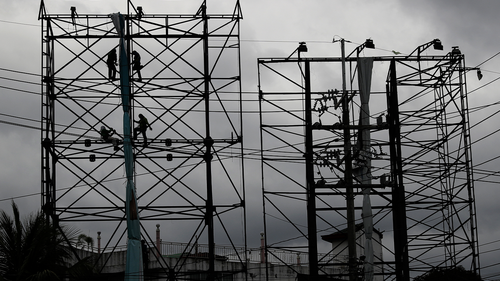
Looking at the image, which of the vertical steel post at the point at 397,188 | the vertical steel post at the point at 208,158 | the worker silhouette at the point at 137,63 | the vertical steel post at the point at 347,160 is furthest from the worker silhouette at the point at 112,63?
the vertical steel post at the point at 397,188

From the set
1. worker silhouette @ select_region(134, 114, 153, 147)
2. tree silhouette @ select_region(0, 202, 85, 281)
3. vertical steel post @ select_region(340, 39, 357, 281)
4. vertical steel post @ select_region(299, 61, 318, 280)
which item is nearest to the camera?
tree silhouette @ select_region(0, 202, 85, 281)

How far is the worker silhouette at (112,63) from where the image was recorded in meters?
30.9

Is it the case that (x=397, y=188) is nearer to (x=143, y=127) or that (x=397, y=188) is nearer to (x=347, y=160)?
(x=347, y=160)

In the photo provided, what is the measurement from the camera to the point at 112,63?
30875 mm

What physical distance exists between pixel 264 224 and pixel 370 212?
13.4ft

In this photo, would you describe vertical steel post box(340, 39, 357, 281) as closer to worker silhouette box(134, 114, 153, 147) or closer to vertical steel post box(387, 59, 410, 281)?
vertical steel post box(387, 59, 410, 281)

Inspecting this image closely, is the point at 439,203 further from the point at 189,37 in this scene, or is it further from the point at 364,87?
the point at 189,37

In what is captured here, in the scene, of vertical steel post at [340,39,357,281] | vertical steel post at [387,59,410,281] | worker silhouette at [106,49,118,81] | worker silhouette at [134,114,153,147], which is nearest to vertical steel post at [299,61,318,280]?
vertical steel post at [340,39,357,281]

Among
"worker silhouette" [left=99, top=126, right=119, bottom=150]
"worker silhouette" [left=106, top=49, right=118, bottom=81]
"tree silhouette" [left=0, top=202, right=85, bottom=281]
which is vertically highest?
"worker silhouette" [left=106, top=49, right=118, bottom=81]

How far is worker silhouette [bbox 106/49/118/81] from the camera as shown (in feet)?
101

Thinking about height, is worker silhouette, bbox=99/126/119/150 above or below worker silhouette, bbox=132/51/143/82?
below

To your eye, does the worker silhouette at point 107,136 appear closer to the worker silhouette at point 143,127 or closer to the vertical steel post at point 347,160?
the worker silhouette at point 143,127

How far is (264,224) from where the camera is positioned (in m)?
30.3

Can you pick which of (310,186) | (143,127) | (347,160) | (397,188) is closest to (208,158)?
(143,127)
